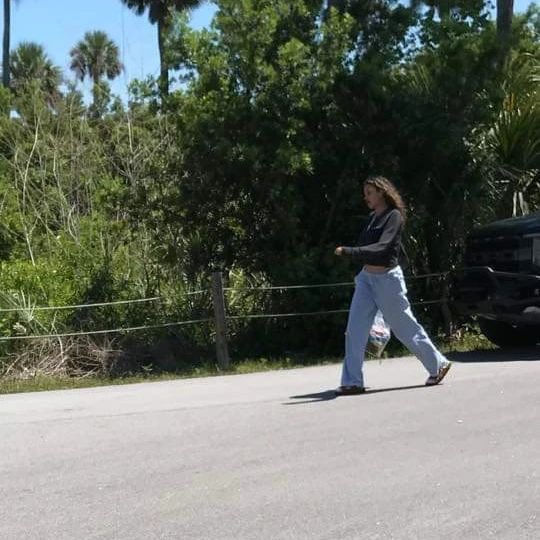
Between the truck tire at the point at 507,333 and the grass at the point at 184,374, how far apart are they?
1.02 ft

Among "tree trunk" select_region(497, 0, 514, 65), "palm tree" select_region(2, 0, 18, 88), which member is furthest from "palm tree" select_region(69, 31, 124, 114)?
"tree trunk" select_region(497, 0, 514, 65)

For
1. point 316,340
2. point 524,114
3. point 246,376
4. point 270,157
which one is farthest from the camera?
point 524,114

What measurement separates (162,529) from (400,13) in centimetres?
865

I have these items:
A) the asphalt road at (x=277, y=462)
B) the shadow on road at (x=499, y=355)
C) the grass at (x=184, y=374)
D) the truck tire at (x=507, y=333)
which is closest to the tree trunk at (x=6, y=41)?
the grass at (x=184, y=374)

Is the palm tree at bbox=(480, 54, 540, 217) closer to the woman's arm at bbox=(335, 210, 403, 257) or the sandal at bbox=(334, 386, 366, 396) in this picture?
the woman's arm at bbox=(335, 210, 403, 257)

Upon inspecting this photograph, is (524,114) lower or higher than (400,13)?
lower

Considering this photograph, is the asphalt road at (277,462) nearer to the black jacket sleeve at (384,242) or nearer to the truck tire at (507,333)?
the black jacket sleeve at (384,242)

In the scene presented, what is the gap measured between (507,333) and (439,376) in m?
3.23

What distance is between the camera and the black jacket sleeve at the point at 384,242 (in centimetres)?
816

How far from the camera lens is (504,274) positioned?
34.8 feet

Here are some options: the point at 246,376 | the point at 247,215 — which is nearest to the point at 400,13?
the point at 247,215

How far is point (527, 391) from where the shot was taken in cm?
854

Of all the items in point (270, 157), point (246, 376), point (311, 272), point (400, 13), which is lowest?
point (246, 376)

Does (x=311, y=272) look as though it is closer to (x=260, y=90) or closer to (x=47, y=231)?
(x=260, y=90)
